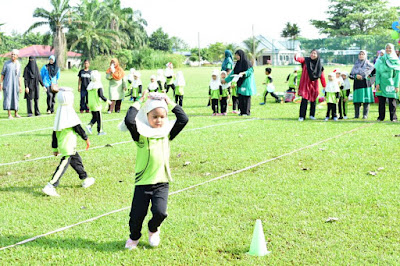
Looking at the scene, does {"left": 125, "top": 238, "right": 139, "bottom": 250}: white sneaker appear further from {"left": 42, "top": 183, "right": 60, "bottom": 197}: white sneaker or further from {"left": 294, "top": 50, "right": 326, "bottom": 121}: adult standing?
{"left": 294, "top": 50, "right": 326, "bottom": 121}: adult standing

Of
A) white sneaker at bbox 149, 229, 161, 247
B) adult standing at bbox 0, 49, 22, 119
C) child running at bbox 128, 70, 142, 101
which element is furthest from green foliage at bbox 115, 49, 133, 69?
white sneaker at bbox 149, 229, 161, 247

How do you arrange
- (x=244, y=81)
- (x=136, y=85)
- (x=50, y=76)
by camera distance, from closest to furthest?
(x=244, y=81), (x=50, y=76), (x=136, y=85)

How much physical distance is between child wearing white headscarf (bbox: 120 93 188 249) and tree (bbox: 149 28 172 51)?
109 meters

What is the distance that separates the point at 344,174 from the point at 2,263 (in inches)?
190

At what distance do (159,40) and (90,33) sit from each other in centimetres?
4331

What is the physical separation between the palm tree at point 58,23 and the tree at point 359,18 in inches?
1581

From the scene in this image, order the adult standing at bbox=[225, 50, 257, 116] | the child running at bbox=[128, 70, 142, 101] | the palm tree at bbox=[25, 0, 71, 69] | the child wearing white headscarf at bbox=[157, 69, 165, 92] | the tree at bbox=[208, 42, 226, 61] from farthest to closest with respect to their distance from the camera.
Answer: the tree at bbox=[208, 42, 226, 61] < the palm tree at bbox=[25, 0, 71, 69] < the child running at bbox=[128, 70, 142, 101] < the child wearing white headscarf at bbox=[157, 69, 165, 92] < the adult standing at bbox=[225, 50, 257, 116]

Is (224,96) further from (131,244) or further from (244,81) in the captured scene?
(131,244)

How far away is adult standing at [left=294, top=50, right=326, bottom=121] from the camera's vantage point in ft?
42.7

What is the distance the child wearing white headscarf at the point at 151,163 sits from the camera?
4.37 metres

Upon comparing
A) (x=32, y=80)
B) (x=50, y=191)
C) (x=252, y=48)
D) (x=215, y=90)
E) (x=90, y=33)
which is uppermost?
(x=90, y=33)

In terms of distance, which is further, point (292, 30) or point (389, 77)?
point (292, 30)

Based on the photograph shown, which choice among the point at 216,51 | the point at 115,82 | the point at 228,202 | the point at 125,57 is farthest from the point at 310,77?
the point at 216,51

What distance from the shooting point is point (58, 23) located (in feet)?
220
